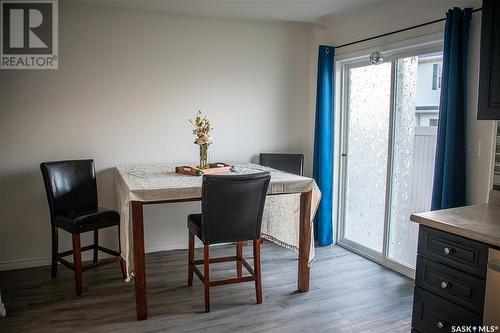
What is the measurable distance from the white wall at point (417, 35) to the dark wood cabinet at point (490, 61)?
586mm

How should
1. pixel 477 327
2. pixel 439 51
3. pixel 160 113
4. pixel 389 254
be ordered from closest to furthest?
pixel 477 327, pixel 439 51, pixel 389 254, pixel 160 113

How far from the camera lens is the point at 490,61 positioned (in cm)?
209

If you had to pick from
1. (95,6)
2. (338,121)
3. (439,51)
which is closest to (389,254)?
(338,121)

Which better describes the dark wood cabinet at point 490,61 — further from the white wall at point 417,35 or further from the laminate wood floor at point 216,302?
the laminate wood floor at point 216,302

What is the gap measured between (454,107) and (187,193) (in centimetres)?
194

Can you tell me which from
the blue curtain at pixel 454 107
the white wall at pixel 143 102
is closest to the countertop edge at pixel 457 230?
the blue curtain at pixel 454 107

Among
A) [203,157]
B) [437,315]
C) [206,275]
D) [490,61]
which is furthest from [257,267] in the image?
[490,61]

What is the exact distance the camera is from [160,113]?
398cm

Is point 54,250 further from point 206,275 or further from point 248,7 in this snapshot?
point 248,7

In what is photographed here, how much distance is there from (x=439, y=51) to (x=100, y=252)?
3.50m

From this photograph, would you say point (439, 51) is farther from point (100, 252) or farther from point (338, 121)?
point (100, 252)

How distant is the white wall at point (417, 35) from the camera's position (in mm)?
2703

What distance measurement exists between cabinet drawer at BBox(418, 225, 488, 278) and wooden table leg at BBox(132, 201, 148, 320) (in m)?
1.72

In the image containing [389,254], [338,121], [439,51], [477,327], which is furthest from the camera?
[338,121]
